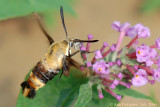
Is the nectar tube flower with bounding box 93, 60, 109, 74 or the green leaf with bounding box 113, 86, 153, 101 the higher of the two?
the nectar tube flower with bounding box 93, 60, 109, 74

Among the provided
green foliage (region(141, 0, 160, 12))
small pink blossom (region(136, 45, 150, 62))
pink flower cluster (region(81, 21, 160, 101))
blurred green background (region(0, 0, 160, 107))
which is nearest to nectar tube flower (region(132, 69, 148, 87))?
pink flower cluster (region(81, 21, 160, 101))

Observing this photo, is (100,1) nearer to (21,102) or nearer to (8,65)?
(8,65)

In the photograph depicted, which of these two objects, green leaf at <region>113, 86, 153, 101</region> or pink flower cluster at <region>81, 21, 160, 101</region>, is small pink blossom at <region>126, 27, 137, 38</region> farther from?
green leaf at <region>113, 86, 153, 101</region>

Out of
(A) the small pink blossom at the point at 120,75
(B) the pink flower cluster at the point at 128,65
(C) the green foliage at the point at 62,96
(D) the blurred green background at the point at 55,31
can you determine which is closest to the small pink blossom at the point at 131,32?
(B) the pink flower cluster at the point at 128,65

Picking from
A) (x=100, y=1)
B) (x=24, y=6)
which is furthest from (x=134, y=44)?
(x=100, y=1)

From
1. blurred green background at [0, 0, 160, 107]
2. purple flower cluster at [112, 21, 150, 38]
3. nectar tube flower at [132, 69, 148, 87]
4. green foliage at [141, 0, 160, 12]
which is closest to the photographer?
nectar tube flower at [132, 69, 148, 87]

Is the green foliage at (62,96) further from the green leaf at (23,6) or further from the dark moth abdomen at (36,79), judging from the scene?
the green leaf at (23,6)
